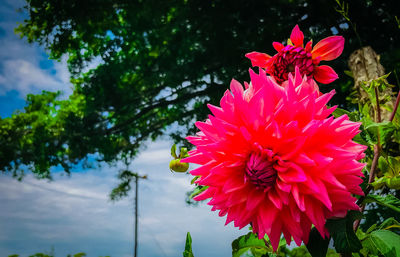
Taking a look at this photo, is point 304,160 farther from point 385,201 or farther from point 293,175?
point 385,201

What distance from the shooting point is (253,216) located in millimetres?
469

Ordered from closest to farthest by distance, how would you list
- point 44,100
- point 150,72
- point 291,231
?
1. point 291,231
2. point 150,72
3. point 44,100

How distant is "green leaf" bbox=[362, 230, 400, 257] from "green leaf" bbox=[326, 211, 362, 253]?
8 centimetres

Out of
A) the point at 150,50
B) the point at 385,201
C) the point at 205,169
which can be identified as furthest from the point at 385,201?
the point at 150,50

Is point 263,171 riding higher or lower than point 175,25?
lower

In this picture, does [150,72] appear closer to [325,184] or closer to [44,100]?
[44,100]

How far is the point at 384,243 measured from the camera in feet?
1.80

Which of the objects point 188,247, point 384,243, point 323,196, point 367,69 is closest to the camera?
point 323,196

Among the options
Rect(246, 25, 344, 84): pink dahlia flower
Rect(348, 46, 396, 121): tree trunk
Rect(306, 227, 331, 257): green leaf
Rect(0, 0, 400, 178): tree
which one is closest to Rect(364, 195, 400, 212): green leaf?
Rect(306, 227, 331, 257): green leaf

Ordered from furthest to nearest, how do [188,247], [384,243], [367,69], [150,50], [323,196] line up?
1. [150,50]
2. [367,69]
3. [188,247]
4. [384,243]
5. [323,196]

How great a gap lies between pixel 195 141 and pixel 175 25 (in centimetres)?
442

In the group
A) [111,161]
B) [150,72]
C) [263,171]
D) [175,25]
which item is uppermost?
[175,25]

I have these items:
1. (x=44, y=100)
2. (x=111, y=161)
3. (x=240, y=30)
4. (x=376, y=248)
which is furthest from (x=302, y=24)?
(x=44, y=100)

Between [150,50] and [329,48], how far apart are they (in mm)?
4959
